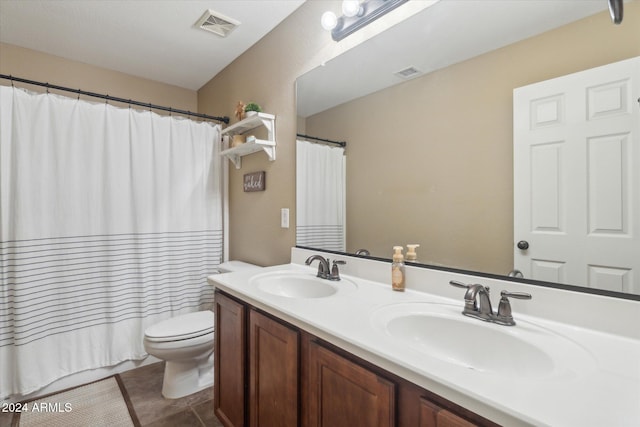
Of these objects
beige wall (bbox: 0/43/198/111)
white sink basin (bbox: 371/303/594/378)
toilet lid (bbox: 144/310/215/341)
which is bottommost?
toilet lid (bbox: 144/310/215/341)

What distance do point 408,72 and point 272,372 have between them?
1362 mm

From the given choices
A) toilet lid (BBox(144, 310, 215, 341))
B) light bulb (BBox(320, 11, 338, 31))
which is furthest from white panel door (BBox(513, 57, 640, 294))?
toilet lid (BBox(144, 310, 215, 341))

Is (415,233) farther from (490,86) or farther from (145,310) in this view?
(145,310)

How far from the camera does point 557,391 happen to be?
563 millimetres

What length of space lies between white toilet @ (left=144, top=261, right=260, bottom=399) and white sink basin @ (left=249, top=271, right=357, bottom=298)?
24.9 inches

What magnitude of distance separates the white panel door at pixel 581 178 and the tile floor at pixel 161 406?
1795 millimetres

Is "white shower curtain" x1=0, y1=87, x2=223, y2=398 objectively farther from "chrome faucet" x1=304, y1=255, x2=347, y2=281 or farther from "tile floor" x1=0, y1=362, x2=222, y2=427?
"chrome faucet" x1=304, y1=255, x2=347, y2=281

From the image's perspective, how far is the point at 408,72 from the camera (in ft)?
4.39

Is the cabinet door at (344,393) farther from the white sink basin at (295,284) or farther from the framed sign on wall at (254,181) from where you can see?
the framed sign on wall at (254,181)

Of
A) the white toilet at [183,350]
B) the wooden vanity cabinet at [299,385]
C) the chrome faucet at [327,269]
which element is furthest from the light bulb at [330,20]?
the white toilet at [183,350]

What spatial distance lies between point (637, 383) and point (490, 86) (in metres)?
0.93

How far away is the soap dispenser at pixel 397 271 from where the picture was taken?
1.24m

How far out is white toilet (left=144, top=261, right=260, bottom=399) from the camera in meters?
1.76

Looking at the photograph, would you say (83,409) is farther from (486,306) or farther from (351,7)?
(351,7)
